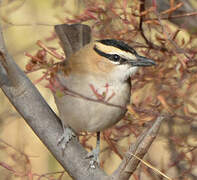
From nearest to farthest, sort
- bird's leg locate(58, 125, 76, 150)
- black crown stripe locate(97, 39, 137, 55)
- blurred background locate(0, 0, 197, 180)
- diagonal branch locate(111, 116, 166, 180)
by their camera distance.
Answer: diagonal branch locate(111, 116, 166, 180)
blurred background locate(0, 0, 197, 180)
bird's leg locate(58, 125, 76, 150)
black crown stripe locate(97, 39, 137, 55)

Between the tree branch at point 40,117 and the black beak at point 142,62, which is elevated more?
the black beak at point 142,62

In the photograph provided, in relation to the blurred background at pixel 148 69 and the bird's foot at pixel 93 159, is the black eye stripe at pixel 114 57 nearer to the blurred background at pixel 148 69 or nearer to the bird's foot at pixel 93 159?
the blurred background at pixel 148 69

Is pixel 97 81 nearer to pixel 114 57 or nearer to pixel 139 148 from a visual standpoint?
pixel 114 57

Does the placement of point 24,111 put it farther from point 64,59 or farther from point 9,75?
point 64,59

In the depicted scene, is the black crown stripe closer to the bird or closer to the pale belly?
the bird

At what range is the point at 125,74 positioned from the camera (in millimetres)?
2525

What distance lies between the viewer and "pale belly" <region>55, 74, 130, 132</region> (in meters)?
2.50

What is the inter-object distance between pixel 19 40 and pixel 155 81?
1.40m

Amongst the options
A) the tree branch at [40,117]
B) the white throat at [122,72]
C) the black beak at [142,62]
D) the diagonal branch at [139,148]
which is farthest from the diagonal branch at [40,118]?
the black beak at [142,62]

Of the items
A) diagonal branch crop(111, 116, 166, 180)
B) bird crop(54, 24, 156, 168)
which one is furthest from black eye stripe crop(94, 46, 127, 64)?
diagonal branch crop(111, 116, 166, 180)

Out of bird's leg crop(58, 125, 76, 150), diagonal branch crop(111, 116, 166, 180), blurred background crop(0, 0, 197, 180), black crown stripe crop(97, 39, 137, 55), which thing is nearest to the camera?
diagonal branch crop(111, 116, 166, 180)

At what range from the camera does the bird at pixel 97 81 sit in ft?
8.10

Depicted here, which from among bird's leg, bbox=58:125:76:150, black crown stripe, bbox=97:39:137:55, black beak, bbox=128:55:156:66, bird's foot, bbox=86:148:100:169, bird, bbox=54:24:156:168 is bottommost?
bird's foot, bbox=86:148:100:169

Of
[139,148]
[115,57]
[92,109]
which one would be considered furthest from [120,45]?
[139,148]
